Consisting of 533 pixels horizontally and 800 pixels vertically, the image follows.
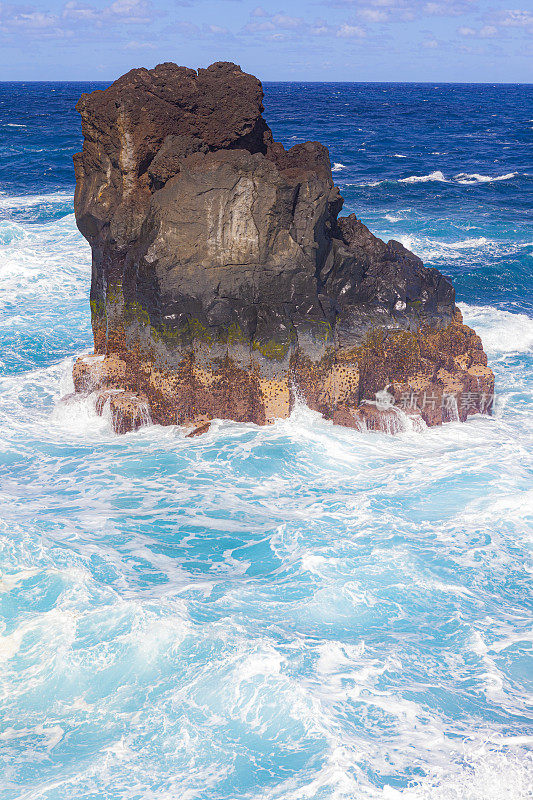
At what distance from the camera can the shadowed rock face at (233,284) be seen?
431 inches

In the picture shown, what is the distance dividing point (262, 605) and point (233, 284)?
503cm

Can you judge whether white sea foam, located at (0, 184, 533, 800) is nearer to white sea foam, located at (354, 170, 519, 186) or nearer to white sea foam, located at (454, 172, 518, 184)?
white sea foam, located at (354, 170, 519, 186)

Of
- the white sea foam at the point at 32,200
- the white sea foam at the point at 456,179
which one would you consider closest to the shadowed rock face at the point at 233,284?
the white sea foam at the point at 32,200

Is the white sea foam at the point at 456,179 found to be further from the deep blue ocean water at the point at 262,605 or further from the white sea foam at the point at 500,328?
the deep blue ocean water at the point at 262,605

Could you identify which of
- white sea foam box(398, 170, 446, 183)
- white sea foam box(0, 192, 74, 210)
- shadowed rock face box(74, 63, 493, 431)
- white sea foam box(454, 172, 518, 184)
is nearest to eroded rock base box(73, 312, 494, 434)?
shadowed rock face box(74, 63, 493, 431)

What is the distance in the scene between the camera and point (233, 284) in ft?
36.2

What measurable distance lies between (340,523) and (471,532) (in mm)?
1635

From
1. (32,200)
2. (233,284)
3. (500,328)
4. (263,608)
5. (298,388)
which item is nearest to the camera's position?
(263,608)

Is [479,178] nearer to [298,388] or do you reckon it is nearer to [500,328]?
[500,328]

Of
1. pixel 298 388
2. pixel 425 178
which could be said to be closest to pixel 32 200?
pixel 425 178

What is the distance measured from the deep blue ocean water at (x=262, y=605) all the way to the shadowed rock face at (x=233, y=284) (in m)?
0.60

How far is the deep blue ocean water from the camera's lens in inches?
238

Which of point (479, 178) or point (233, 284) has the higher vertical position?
point (479, 178)

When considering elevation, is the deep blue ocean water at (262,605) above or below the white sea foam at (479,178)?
below
